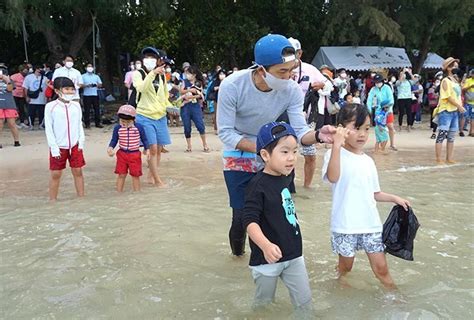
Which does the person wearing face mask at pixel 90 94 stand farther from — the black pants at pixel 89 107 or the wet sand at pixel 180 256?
the wet sand at pixel 180 256

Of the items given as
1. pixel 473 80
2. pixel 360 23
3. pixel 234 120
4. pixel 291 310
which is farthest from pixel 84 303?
pixel 360 23

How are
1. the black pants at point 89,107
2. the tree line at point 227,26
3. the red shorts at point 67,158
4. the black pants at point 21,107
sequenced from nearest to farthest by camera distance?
the red shorts at point 67,158, the black pants at point 89,107, the black pants at point 21,107, the tree line at point 227,26

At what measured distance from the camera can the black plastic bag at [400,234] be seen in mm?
3734

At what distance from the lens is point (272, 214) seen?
10.5 feet

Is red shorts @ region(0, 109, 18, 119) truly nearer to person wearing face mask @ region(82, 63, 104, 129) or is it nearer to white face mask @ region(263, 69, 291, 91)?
person wearing face mask @ region(82, 63, 104, 129)

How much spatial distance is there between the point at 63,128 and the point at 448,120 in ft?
21.9

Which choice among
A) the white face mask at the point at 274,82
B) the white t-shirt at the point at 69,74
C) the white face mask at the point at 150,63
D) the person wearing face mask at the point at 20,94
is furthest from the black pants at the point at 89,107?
the white face mask at the point at 274,82

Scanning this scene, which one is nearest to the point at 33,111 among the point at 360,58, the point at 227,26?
the point at 227,26

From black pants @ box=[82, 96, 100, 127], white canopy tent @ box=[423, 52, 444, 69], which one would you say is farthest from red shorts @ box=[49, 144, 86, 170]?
white canopy tent @ box=[423, 52, 444, 69]

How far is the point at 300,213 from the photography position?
6.19 metres

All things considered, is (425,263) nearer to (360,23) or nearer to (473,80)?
(473,80)

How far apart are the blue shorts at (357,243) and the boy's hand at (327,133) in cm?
74

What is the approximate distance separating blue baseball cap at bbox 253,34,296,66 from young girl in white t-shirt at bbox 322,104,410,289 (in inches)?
23.9

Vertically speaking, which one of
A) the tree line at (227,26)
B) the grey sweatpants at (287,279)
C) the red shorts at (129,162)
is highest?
the tree line at (227,26)
